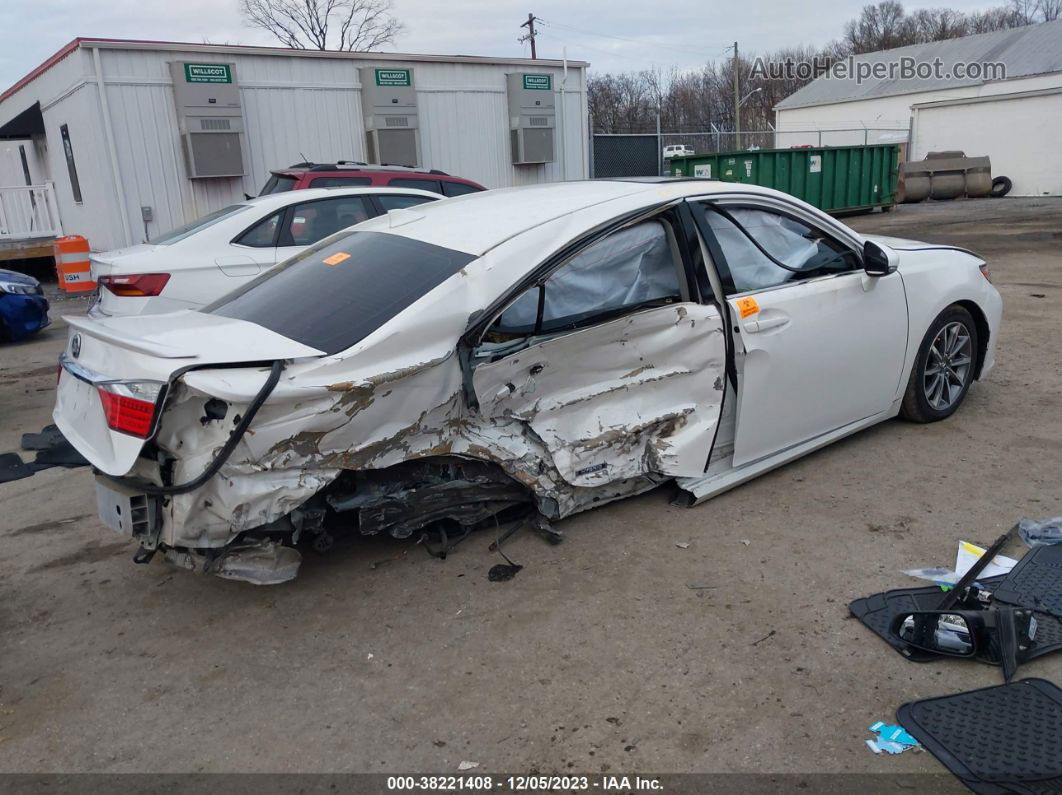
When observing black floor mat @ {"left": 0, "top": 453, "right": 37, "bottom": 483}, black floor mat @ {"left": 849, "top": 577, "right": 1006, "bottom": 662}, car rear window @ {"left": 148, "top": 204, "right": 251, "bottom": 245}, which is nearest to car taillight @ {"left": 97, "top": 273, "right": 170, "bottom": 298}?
car rear window @ {"left": 148, "top": 204, "right": 251, "bottom": 245}

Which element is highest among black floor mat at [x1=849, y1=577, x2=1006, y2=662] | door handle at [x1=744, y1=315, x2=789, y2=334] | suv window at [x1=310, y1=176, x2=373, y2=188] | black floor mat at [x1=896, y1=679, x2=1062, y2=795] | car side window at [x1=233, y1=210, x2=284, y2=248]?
suv window at [x1=310, y1=176, x2=373, y2=188]

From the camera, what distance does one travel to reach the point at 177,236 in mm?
7438

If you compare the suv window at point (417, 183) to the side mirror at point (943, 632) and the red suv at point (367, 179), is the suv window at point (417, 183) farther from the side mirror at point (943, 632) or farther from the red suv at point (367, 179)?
the side mirror at point (943, 632)

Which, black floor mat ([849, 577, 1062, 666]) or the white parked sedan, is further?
the white parked sedan

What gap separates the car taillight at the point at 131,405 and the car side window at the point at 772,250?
259 cm

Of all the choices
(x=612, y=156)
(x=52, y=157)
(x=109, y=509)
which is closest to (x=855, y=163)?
(x=612, y=156)

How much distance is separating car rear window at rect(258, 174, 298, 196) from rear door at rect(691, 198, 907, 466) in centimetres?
699

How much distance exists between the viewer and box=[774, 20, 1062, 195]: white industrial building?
3053 cm

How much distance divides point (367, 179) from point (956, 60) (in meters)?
37.7

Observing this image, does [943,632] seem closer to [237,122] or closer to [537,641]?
[537,641]

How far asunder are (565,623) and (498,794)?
2.91 ft

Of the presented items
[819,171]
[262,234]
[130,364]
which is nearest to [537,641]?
[130,364]

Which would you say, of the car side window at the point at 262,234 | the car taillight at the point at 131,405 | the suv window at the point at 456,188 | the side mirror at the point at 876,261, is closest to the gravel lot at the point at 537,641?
the car taillight at the point at 131,405

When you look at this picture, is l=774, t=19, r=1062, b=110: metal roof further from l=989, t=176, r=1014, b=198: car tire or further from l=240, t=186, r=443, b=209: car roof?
l=240, t=186, r=443, b=209: car roof
